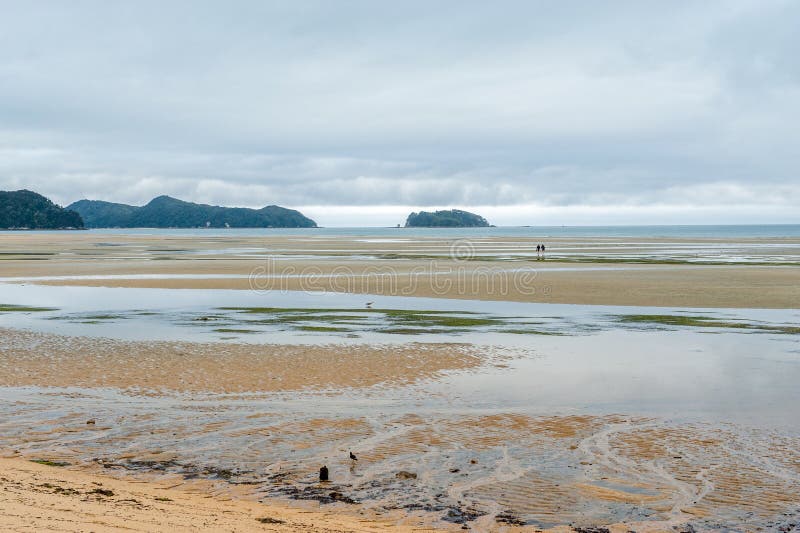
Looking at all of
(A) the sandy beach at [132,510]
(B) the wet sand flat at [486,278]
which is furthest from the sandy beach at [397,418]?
(B) the wet sand flat at [486,278]

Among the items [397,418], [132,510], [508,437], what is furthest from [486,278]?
[132,510]

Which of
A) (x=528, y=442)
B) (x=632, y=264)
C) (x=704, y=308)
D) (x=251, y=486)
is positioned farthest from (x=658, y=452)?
(x=632, y=264)

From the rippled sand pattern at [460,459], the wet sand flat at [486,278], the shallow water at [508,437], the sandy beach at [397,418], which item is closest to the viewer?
the sandy beach at [397,418]

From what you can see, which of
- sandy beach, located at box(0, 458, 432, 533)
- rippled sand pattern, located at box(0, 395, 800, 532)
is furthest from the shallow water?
sandy beach, located at box(0, 458, 432, 533)

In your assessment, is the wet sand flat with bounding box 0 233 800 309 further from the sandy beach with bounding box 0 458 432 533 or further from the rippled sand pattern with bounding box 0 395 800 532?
the sandy beach with bounding box 0 458 432 533

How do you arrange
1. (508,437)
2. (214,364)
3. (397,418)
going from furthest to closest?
1. (214,364)
2. (397,418)
3. (508,437)

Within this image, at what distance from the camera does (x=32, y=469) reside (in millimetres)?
9758

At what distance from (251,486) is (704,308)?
25.1m

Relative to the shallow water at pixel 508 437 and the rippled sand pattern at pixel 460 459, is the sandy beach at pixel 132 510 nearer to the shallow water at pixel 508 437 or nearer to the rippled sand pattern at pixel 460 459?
the rippled sand pattern at pixel 460 459

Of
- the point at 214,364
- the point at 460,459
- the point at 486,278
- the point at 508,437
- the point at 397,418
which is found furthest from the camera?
the point at 486,278

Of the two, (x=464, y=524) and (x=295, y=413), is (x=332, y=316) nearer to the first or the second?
(x=295, y=413)

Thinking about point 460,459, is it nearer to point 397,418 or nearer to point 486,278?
point 397,418

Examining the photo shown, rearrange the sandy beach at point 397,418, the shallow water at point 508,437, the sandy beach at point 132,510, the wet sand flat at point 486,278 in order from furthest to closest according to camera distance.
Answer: the wet sand flat at point 486,278 → the shallow water at point 508,437 → the sandy beach at point 397,418 → the sandy beach at point 132,510

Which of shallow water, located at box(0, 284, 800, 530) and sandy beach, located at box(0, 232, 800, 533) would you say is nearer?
sandy beach, located at box(0, 232, 800, 533)
